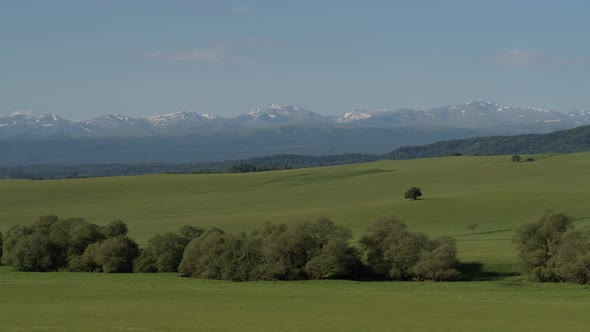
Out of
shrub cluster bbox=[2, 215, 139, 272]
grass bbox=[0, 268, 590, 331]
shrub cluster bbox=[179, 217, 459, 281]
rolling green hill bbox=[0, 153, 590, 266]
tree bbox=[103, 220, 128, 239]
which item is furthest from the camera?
rolling green hill bbox=[0, 153, 590, 266]

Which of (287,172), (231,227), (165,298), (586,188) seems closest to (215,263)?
(165,298)

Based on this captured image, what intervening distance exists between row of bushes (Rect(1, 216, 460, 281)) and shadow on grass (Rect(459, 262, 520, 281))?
4.00 feet

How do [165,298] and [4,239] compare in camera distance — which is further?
[4,239]

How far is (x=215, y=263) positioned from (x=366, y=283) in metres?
12.1

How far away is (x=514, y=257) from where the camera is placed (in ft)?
220

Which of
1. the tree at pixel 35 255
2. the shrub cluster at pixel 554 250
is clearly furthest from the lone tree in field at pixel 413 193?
the tree at pixel 35 255

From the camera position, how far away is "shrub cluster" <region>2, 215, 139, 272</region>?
243 ft

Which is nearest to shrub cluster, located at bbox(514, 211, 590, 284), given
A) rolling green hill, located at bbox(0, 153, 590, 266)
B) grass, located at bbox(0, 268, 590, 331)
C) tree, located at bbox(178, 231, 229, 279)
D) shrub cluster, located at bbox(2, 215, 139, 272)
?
grass, located at bbox(0, 268, 590, 331)

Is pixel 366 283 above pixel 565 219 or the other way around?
the other way around

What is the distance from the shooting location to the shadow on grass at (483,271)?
63.7 meters

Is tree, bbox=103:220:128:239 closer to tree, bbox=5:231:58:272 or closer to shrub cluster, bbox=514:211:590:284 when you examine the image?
tree, bbox=5:231:58:272

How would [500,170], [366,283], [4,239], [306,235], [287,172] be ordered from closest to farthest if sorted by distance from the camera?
[366,283], [306,235], [4,239], [500,170], [287,172]

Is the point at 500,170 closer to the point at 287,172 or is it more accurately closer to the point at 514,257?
the point at 287,172

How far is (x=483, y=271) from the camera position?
212 ft
